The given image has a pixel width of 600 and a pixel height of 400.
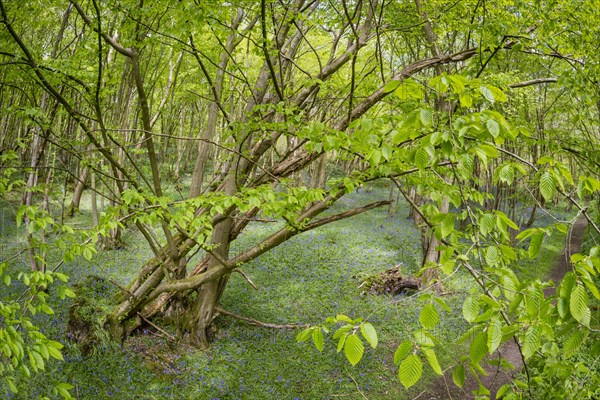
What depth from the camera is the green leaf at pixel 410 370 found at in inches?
63.4

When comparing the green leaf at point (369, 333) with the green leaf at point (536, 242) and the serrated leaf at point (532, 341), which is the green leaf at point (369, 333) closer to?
the serrated leaf at point (532, 341)

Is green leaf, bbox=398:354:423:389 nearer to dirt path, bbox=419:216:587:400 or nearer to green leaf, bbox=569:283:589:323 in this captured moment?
green leaf, bbox=569:283:589:323

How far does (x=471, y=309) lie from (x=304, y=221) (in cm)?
546

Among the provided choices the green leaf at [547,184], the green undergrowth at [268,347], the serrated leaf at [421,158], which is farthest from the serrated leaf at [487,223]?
the green undergrowth at [268,347]

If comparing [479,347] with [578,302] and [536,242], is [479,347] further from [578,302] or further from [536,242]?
[536,242]

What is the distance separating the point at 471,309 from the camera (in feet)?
6.11

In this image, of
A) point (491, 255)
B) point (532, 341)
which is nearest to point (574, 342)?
point (532, 341)

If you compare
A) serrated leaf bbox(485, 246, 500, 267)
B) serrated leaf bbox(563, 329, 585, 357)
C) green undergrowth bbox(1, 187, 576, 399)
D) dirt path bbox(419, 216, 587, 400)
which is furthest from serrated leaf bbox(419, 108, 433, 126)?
dirt path bbox(419, 216, 587, 400)

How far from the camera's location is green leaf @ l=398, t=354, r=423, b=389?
1.61 m

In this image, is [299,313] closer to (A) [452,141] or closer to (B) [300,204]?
(B) [300,204]

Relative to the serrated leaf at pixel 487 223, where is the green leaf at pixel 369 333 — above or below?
below

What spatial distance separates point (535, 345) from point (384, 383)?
794 centimetres

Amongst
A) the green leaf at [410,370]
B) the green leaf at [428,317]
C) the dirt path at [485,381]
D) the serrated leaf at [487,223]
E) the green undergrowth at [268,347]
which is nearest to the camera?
the green leaf at [410,370]

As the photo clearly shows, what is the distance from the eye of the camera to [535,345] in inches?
71.4
